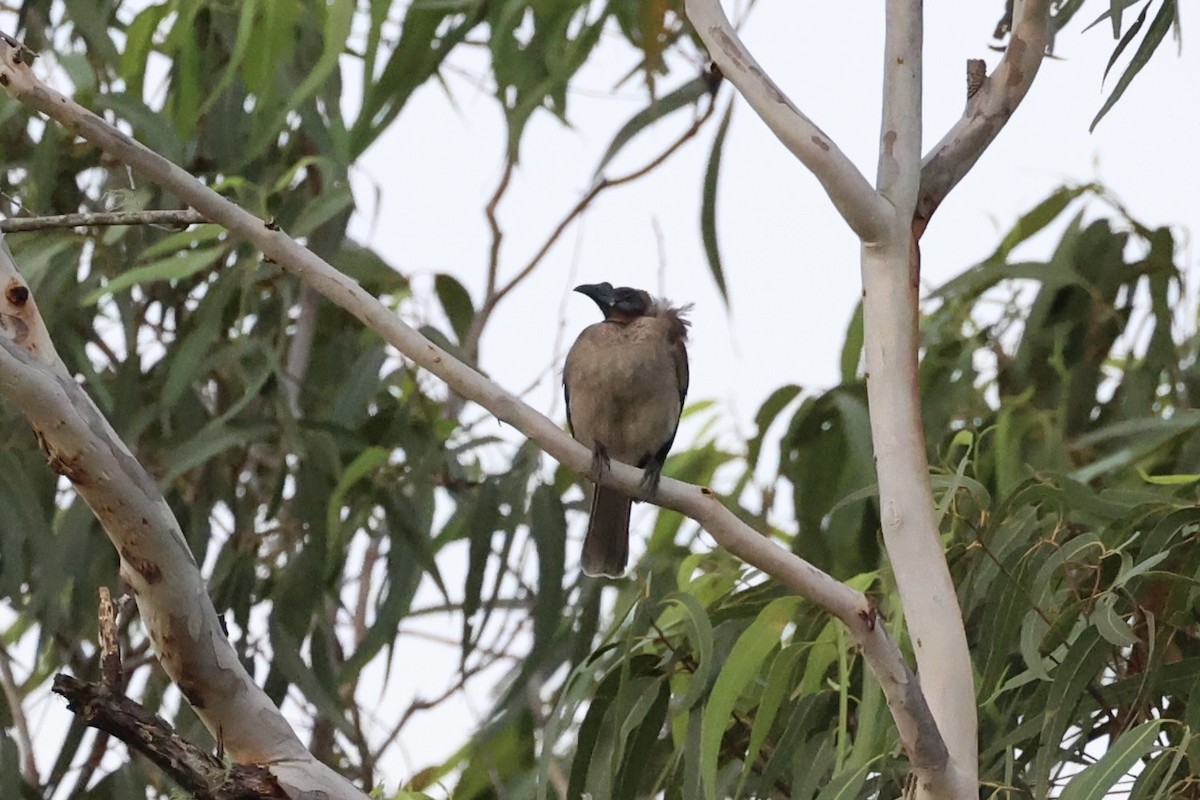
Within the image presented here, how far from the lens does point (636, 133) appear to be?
108 inches

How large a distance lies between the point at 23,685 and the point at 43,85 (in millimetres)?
2038

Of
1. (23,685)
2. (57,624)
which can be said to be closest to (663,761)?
(57,624)

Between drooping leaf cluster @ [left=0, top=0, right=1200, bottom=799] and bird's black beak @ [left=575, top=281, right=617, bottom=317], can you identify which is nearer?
drooping leaf cluster @ [left=0, top=0, right=1200, bottom=799]

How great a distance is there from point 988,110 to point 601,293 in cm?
139

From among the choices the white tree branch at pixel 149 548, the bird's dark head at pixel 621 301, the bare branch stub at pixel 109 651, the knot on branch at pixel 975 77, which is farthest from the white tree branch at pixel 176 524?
the bird's dark head at pixel 621 301

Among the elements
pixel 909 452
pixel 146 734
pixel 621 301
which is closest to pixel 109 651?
pixel 146 734

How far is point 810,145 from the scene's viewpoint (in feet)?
5.76

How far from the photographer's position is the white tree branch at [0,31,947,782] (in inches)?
63.3

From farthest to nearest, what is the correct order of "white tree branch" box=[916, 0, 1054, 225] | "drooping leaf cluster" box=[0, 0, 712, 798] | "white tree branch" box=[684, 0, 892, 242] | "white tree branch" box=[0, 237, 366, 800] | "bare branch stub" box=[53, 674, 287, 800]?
"drooping leaf cluster" box=[0, 0, 712, 798], "white tree branch" box=[916, 0, 1054, 225], "white tree branch" box=[684, 0, 892, 242], "white tree branch" box=[0, 237, 366, 800], "bare branch stub" box=[53, 674, 287, 800]

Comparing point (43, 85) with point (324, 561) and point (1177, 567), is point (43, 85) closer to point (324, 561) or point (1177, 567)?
point (324, 561)

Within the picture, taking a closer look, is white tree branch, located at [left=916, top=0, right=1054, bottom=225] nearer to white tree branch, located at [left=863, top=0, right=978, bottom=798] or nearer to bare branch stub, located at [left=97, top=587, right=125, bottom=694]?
white tree branch, located at [left=863, top=0, right=978, bottom=798]

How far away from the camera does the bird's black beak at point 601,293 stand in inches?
126

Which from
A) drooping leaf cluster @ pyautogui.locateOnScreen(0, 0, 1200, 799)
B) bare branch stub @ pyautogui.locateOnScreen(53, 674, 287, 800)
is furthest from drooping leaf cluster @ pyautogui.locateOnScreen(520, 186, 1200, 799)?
bare branch stub @ pyautogui.locateOnScreen(53, 674, 287, 800)

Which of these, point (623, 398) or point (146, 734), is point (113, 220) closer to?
point (146, 734)
